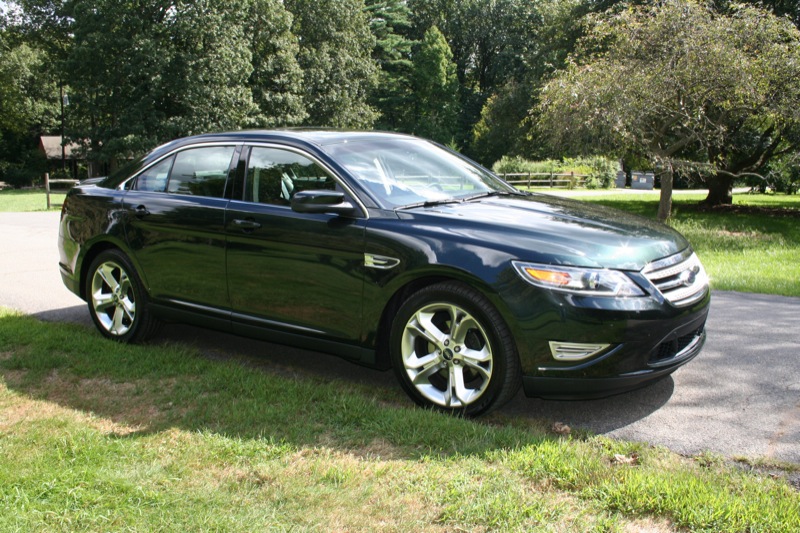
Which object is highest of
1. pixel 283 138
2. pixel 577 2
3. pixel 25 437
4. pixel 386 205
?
pixel 577 2

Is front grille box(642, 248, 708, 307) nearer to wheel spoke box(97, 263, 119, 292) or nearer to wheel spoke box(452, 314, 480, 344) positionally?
wheel spoke box(452, 314, 480, 344)

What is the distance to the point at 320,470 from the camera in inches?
142

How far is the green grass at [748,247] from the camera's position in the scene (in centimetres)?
905

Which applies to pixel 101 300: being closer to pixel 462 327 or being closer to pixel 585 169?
pixel 462 327

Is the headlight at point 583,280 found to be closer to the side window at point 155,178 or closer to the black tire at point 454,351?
the black tire at point 454,351

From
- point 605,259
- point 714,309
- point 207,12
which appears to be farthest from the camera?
point 207,12

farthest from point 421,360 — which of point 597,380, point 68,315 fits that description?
point 68,315

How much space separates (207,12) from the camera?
37688 mm

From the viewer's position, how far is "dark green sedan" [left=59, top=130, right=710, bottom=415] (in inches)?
159

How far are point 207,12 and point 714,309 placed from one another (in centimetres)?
3560

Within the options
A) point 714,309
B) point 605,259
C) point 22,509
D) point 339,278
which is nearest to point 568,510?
point 605,259

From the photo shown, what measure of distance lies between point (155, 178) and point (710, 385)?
435cm

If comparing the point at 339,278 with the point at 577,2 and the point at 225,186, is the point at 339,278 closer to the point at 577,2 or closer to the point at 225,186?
the point at 225,186

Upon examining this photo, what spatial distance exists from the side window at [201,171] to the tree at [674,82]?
11.5 meters
